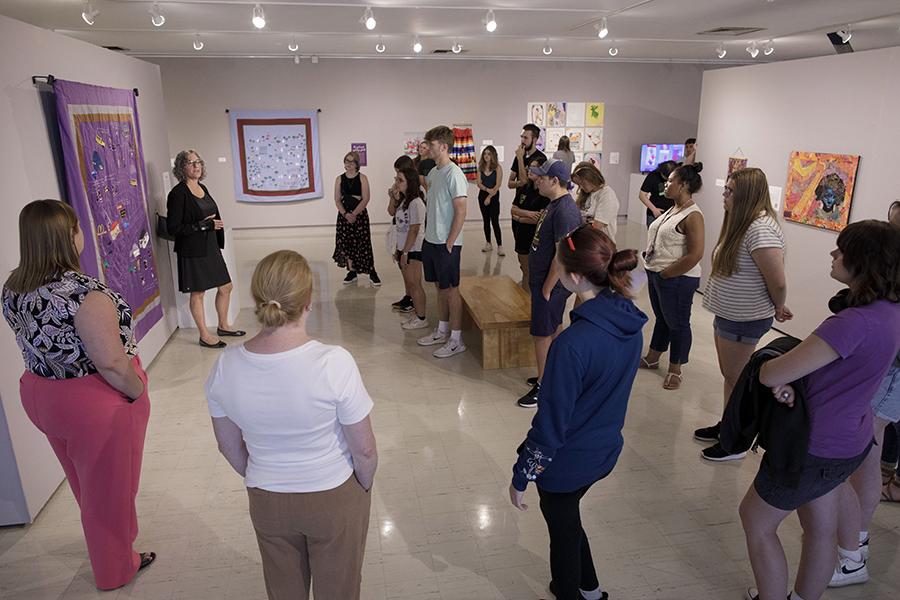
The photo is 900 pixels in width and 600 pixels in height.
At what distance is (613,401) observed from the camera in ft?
6.40

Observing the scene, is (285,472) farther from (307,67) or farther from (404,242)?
(307,67)

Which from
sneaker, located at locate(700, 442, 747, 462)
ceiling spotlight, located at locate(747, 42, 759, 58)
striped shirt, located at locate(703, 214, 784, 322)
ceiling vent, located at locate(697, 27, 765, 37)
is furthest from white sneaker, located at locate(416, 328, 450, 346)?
ceiling spotlight, located at locate(747, 42, 759, 58)

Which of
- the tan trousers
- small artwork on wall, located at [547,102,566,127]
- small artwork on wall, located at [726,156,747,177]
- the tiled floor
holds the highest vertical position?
small artwork on wall, located at [547,102,566,127]

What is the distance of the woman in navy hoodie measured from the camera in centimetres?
184

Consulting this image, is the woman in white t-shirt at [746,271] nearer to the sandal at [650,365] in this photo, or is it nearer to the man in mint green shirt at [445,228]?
the sandal at [650,365]

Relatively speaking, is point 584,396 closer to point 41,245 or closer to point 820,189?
point 41,245

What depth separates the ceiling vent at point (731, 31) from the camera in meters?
7.08

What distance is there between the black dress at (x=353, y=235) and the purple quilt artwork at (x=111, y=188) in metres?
2.16

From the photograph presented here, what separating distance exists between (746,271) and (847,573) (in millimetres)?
1424

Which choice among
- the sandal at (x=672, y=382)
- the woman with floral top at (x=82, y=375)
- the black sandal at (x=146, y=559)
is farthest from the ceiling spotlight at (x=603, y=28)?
the black sandal at (x=146, y=559)

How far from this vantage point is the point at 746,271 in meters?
3.15

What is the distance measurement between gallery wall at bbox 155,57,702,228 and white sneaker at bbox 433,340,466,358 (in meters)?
6.27

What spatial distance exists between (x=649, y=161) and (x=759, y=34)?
4008 millimetres

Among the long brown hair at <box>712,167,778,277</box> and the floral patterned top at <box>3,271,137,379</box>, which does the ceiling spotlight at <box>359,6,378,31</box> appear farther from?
the floral patterned top at <box>3,271,137,379</box>
